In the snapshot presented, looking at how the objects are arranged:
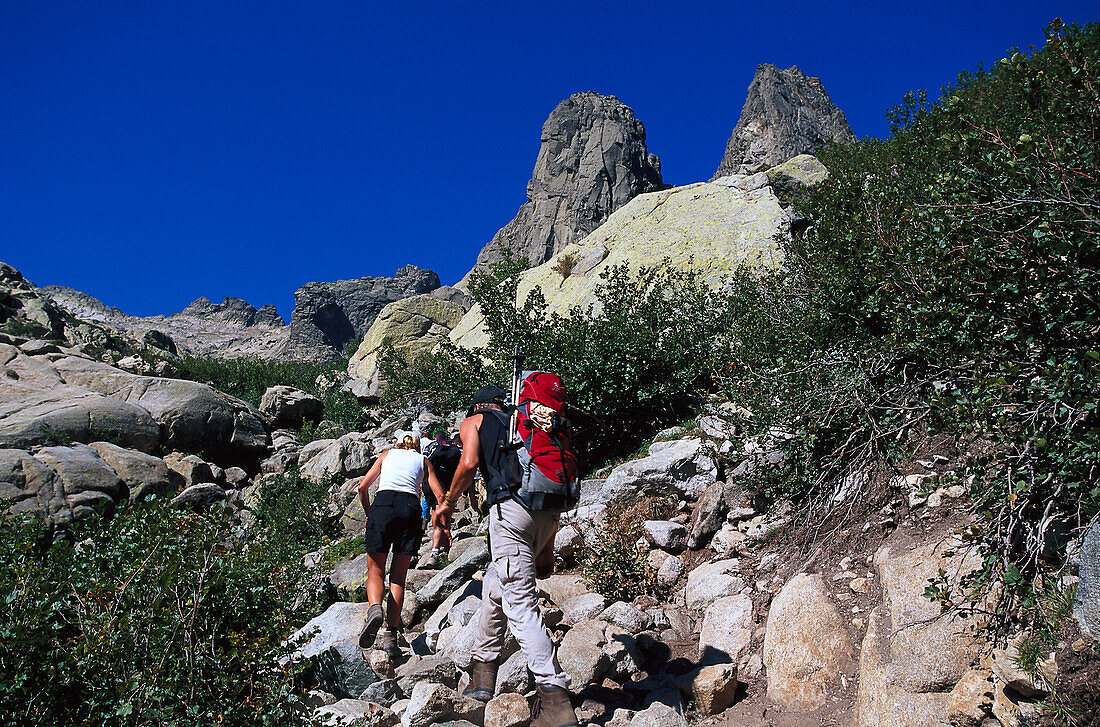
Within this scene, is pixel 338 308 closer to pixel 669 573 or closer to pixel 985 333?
pixel 669 573

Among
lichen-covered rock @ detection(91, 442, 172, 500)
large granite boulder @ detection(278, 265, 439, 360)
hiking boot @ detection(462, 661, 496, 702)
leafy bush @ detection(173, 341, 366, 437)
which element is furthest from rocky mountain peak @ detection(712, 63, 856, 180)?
hiking boot @ detection(462, 661, 496, 702)

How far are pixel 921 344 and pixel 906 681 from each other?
284 centimetres

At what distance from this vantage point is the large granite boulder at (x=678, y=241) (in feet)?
43.4

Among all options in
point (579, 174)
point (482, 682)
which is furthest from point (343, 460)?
point (579, 174)

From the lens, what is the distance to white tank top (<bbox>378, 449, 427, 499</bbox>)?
6777mm

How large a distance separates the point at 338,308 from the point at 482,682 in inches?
2843

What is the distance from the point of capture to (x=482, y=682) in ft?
15.1

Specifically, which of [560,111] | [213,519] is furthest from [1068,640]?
[560,111]

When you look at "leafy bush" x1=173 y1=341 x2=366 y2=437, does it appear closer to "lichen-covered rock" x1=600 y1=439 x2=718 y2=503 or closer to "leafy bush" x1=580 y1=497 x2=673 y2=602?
"lichen-covered rock" x1=600 y1=439 x2=718 y2=503

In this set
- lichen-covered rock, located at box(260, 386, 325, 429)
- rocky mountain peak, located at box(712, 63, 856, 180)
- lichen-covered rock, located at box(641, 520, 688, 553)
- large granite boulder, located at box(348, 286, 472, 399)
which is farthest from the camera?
rocky mountain peak, located at box(712, 63, 856, 180)

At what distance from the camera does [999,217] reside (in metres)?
4.48

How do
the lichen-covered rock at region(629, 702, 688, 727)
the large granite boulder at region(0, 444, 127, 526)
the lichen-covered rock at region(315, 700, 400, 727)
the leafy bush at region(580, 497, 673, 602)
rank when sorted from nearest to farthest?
the lichen-covered rock at region(629, 702, 688, 727)
the lichen-covered rock at region(315, 700, 400, 727)
the leafy bush at region(580, 497, 673, 602)
the large granite boulder at region(0, 444, 127, 526)

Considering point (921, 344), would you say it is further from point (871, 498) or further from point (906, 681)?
point (906, 681)

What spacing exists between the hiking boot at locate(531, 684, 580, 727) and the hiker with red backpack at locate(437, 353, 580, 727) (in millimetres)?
37
